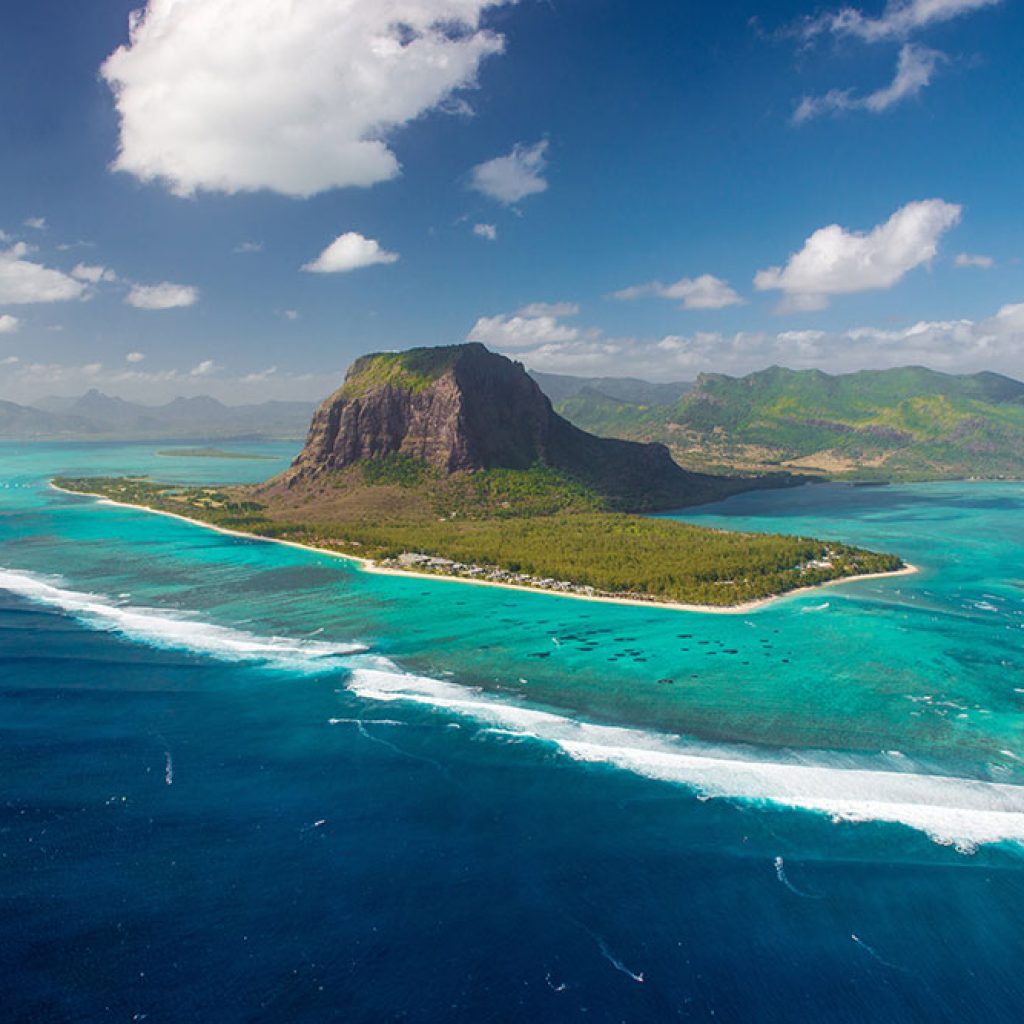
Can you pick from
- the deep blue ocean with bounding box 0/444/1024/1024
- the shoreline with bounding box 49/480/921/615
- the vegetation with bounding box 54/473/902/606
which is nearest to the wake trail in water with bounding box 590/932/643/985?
the deep blue ocean with bounding box 0/444/1024/1024

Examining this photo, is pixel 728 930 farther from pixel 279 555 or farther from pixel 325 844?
pixel 279 555

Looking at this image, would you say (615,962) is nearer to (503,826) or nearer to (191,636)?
(503,826)

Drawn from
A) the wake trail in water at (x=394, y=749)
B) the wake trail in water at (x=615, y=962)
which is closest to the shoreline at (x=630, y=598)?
the wake trail in water at (x=394, y=749)

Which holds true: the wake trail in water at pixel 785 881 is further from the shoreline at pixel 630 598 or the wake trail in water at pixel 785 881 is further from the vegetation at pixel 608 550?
the vegetation at pixel 608 550

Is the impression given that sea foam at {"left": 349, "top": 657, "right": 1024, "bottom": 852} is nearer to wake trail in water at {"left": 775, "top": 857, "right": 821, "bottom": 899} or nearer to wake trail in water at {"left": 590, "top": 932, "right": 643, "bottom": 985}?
wake trail in water at {"left": 775, "top": 857, "right": 821, "bottom": 899}

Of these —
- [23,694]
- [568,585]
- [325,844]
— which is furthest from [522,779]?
[568,585]

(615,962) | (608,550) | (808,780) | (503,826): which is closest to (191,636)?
(503,826)

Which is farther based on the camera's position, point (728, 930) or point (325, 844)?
point (325, 844)
